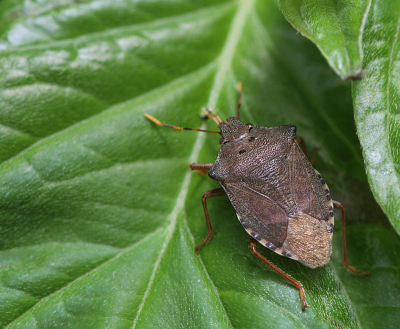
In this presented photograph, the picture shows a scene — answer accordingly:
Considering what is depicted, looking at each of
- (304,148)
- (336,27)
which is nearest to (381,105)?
(336,27)

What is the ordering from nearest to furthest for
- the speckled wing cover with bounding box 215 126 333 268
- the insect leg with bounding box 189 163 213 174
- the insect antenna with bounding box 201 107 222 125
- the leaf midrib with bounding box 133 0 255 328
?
the speckled wing cover with bounding box 215 126 333 268
the leaf midrib with bounding box 133 0 255 328
the insect leg with bounding box 189 163 213 174
the insect antenna with bounding box 201 107 222 125

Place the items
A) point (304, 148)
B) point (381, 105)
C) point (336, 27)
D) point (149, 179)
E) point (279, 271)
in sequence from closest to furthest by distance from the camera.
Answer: point (336, 27) < point (381, 105) < point (279, 271) < point (149, 179) < point (304, 148)

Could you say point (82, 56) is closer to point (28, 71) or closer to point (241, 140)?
point (28, 71)

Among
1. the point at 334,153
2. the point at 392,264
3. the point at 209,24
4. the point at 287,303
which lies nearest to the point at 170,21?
the point at 209,24

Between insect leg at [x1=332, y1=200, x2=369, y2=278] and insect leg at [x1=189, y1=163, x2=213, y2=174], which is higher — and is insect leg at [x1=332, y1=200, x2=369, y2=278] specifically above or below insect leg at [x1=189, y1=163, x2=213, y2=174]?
below

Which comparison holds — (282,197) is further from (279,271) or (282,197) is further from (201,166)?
(201,166)

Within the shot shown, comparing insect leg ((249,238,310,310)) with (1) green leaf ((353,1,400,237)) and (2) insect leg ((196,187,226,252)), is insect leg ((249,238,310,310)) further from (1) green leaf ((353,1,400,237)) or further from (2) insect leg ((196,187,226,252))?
(1) green leaf ((353,1,400,237))

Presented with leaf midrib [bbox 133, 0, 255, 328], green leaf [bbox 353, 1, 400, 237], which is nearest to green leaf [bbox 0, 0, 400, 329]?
leaf midrib [bbox 133, 0, 255, 328]

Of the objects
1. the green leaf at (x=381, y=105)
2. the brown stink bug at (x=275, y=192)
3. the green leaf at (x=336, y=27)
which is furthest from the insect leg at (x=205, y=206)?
the green leaf at (x=336, y=27)

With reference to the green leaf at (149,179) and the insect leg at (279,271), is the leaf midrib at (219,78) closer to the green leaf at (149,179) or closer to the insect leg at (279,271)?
the green leaf at (149,179)
